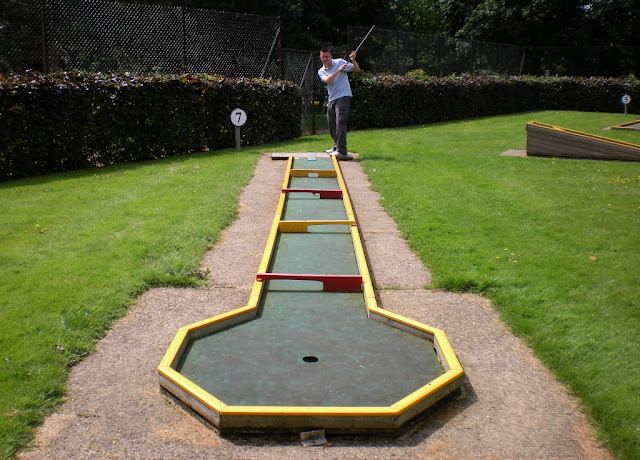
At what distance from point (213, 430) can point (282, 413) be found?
361mm

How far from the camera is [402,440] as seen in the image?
9.67ft

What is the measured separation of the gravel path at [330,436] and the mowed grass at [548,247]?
19cm

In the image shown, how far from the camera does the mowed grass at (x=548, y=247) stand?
11.9ft

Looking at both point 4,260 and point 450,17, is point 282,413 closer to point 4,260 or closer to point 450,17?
point 4,260

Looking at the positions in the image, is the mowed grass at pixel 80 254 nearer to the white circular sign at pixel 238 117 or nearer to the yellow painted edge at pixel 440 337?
the yellow painted edge at pixel 440 337

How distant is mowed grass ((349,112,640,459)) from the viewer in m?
3.62

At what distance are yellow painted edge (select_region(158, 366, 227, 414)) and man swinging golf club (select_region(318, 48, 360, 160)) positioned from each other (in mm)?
7905

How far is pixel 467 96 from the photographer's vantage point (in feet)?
73.5

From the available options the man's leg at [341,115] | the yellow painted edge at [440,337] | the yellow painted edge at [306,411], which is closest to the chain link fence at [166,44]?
the man's leg at [341,115]

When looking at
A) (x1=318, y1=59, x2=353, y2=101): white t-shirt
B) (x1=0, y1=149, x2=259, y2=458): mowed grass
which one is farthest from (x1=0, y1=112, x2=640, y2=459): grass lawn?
(x1=318, y1=59, x2=353, y2=101): white t-shirt

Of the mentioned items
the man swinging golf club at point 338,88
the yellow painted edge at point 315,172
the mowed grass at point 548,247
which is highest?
the man swinging golf club at point 338,88

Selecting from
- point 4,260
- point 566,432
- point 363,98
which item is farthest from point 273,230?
point 363,98

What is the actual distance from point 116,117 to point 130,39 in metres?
2.25

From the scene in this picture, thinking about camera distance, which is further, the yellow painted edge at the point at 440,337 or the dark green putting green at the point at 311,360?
the yellow painted edge at the point at 440,337
